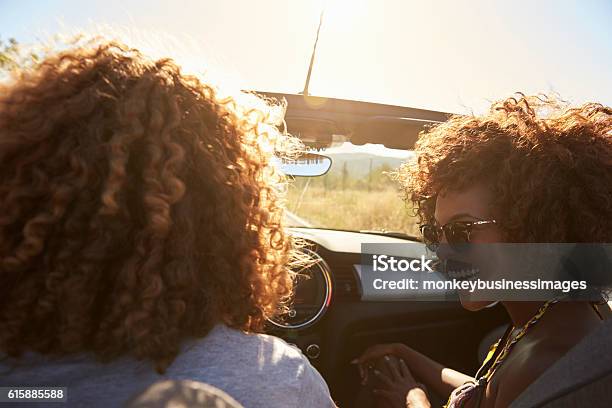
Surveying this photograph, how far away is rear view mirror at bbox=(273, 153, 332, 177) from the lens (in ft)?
10.8

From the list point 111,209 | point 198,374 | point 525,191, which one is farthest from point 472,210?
point 111,209

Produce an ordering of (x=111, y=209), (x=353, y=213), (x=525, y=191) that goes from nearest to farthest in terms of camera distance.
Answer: (x=111, y=209) < (x=525, y=191) < (x=353, y=213)

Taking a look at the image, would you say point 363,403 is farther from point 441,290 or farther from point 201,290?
point 201,290

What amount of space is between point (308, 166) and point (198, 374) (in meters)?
2.23

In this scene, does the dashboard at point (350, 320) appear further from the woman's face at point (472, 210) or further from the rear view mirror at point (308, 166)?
the woman's face at point (472, 210)

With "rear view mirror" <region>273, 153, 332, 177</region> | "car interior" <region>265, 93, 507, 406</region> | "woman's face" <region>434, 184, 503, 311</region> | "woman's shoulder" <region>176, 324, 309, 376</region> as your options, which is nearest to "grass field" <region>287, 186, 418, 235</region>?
"car interior" <region>265, 93, 507, 406</region>

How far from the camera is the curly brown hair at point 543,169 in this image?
6.84 feet

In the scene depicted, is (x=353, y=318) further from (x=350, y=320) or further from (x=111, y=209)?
(x=111, y=209)

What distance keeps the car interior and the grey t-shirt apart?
2104mm

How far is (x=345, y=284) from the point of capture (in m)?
3.91

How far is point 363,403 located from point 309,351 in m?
0.56

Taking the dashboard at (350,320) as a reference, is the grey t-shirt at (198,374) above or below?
below

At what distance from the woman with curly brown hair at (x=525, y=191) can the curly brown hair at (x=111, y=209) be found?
1147 millimetres

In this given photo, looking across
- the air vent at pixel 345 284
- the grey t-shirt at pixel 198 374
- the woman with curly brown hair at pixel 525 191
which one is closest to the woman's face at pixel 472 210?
the woman with curly brown hair at pixel 525 191
